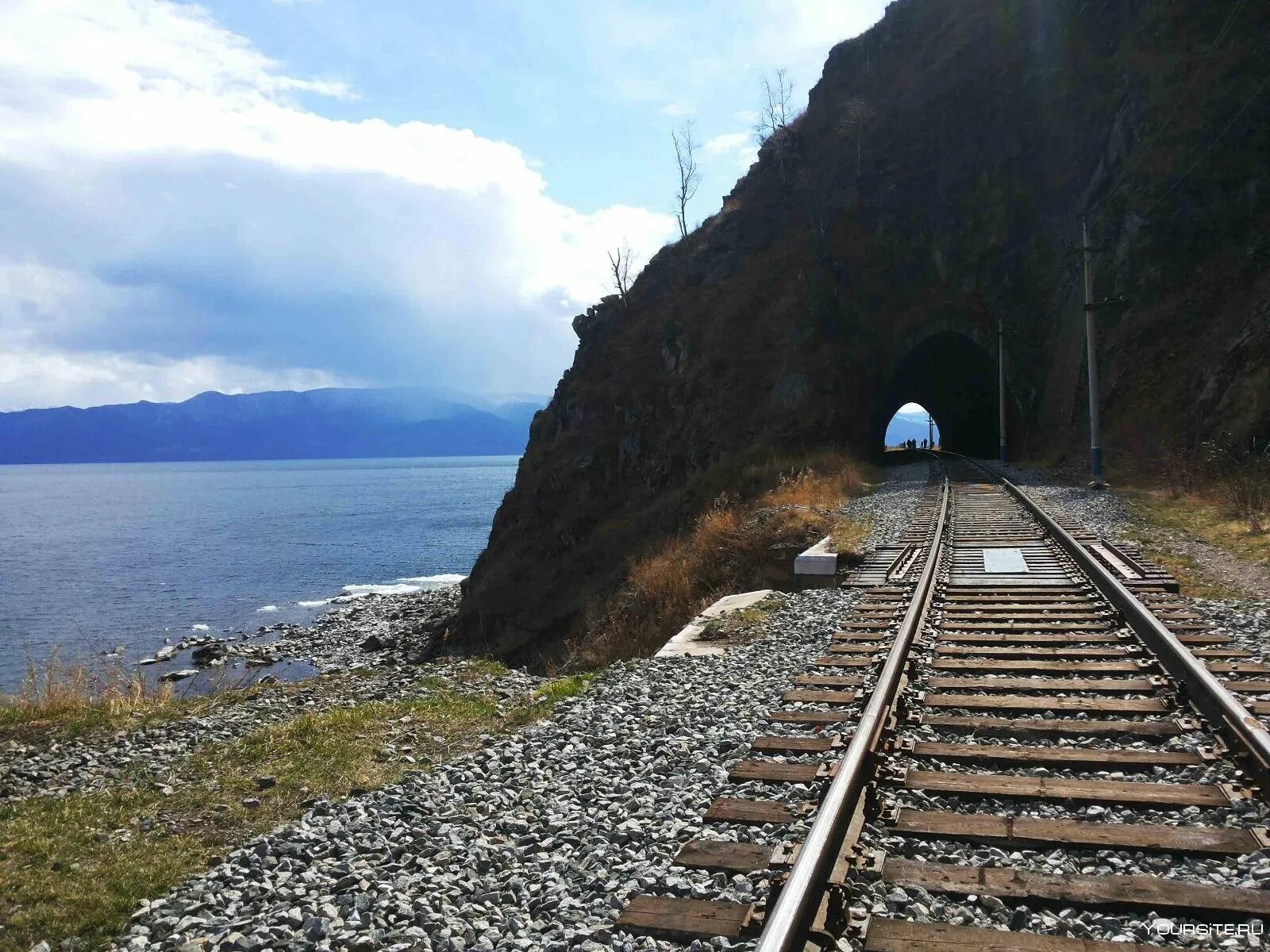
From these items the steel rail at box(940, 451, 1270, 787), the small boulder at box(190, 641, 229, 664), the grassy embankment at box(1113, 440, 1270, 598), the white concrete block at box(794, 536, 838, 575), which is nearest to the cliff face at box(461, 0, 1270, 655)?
the grassy embankment at box(1113, 440, 1270, 598)

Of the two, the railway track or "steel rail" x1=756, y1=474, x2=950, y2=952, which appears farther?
the railway track

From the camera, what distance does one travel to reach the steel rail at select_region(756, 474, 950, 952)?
3.10 meters

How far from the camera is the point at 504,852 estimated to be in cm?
434

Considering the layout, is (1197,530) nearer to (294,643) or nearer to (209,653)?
(209,653)

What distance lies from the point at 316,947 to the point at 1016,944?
2637 millimetres

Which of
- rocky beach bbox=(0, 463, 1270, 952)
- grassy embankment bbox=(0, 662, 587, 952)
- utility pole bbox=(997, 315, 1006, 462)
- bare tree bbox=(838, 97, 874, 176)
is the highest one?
bare tree bbox=(838, 97, 874, 176)

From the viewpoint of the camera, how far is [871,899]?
137 inches

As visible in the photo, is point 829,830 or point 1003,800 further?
point 1003,800

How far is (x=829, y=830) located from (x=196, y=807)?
4.08 meters

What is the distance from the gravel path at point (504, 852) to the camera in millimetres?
3646

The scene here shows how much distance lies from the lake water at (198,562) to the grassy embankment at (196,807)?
4576 millimetres

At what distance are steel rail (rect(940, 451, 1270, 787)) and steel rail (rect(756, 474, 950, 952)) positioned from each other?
184 cm

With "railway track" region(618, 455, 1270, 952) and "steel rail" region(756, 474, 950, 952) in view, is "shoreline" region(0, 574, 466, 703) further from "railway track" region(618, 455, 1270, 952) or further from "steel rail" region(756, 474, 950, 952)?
"steel rail" region(756, 474, 950, 952)

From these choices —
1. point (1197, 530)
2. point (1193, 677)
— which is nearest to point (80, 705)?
point (1193, 677)
